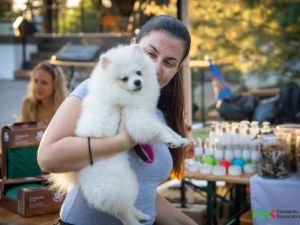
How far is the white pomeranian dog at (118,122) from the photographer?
1700mm

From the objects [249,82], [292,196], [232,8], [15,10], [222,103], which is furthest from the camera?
[249,82]

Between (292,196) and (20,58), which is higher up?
(20,58)

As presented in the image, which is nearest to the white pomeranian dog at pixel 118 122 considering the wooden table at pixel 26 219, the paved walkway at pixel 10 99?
the wooden table at pixel 26 219

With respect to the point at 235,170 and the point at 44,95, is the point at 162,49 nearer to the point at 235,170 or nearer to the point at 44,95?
the point at 235,170

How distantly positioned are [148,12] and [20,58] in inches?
148

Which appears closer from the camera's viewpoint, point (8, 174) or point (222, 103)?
point (8, 174)

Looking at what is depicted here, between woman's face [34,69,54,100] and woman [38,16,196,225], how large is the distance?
107 inches

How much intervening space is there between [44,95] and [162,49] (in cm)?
301

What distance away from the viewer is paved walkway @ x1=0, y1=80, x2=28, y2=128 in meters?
4.64

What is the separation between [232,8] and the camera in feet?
33.8

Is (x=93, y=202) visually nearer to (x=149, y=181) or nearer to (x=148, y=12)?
(x=149, y=181)

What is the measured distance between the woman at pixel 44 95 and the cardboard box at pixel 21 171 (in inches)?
60.3

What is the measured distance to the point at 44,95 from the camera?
15.6 feet

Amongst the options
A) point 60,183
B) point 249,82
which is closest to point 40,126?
point 60,183
